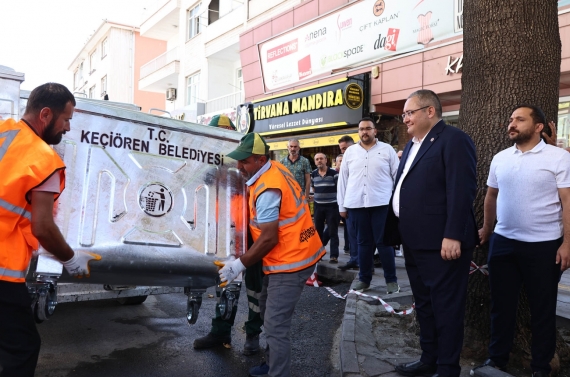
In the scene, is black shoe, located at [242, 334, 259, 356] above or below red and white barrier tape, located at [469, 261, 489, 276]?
below

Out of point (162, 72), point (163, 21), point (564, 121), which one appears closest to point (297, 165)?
point (564, 121)

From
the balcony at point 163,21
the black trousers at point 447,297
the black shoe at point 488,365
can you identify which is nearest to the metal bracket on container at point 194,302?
the black trousers at point 447,297

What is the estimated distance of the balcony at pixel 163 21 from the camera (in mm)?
24172

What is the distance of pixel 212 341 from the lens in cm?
405

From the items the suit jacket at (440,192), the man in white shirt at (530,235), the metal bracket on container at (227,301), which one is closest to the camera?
the suit jacket at (440,192)

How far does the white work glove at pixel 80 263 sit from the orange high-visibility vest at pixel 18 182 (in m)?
0.42

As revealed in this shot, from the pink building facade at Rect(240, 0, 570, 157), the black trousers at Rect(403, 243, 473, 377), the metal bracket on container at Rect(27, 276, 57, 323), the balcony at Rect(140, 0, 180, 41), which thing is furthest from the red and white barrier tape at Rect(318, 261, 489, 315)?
the balcony at Rect(140, 0, 180, 41)

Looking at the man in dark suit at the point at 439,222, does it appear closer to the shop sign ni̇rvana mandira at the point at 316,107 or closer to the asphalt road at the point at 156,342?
the asphalt road at the point at 156,342

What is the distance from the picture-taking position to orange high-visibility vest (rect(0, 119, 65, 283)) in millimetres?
2150

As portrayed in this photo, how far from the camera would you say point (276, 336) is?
304 centimetres

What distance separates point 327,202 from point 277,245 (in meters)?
4.40

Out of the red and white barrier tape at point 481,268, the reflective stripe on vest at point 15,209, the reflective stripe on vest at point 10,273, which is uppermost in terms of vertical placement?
the reflective stripe on vest at point 15,209

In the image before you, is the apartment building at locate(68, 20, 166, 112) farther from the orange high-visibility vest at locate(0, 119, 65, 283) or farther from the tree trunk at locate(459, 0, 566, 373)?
the orange high-visibility vest at locate(0, 119, 65, 283)

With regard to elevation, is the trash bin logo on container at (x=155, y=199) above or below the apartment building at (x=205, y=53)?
below
